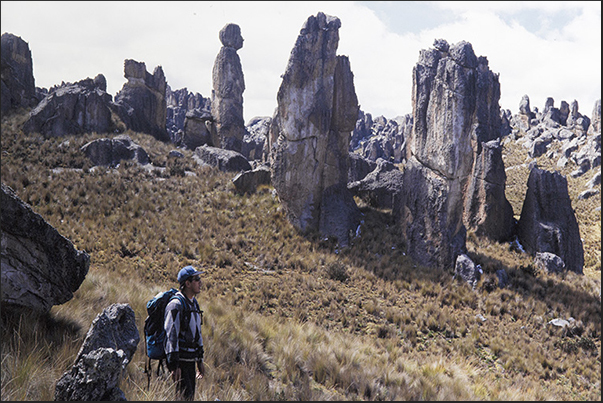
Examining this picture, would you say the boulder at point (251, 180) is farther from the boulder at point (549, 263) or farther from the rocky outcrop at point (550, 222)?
the rocky outcrop at point (550, 222)

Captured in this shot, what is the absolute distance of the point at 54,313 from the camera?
444cm

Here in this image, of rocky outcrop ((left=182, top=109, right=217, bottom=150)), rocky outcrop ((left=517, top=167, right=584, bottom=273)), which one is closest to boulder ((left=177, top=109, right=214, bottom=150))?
rocky outcrop ((left=182, top=109, right=217, bottom=150))

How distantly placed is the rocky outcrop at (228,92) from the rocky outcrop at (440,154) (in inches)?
939

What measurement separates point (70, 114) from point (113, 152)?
6.75m

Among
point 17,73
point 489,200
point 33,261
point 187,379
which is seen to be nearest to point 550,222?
point 489,200

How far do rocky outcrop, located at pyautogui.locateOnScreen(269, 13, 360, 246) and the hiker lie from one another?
39.6 ft

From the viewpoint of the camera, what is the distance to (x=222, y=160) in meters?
24.8

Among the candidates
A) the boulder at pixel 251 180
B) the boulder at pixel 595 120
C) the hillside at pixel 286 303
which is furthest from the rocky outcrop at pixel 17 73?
the boulder at pixel 595 120

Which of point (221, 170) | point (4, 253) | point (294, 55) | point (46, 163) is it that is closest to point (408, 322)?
point (4, 253)

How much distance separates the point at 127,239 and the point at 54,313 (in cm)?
863

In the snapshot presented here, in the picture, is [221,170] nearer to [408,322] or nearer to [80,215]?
[80,215]

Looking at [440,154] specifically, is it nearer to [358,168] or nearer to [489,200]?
[489,200]

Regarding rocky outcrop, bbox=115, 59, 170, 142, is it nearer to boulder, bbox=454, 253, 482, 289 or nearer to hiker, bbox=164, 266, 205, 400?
boulder, bbox=454, 253, 482, 289

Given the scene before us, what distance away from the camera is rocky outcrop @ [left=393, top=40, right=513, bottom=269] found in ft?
44.2
